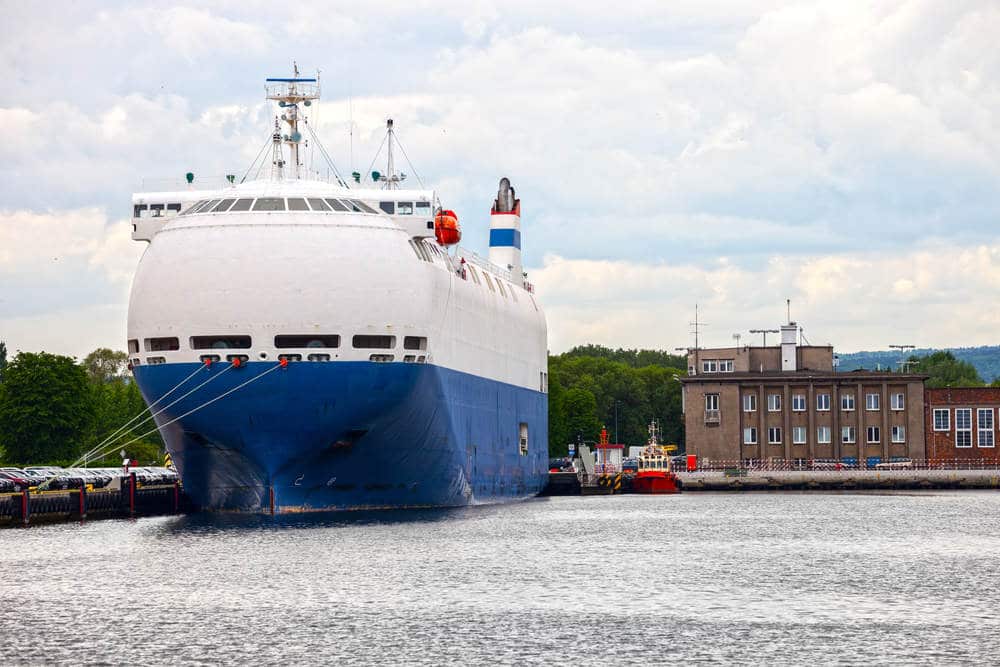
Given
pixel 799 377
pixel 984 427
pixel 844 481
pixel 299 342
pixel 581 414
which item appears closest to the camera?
pixel 299 342

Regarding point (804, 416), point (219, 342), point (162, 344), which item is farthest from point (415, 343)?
point (804, 416)

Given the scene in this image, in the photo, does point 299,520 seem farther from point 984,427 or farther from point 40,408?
point 984,427

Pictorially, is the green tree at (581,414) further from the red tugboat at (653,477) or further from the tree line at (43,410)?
the tree line at (43,410)

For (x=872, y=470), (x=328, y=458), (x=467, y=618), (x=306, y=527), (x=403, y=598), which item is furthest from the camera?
(x=872, y=470)

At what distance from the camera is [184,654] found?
31.7 metres

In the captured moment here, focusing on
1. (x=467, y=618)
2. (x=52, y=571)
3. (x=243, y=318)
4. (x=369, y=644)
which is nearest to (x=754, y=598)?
(x=467, y=618)

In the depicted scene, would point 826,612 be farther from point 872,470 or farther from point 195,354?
point 872,470

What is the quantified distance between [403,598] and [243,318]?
2100 centimetres

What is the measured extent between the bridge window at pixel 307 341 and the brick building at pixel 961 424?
71431mm

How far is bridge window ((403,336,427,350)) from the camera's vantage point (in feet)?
198

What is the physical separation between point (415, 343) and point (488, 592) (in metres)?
21.2

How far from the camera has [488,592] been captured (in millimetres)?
40562

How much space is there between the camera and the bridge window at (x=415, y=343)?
2377 inches

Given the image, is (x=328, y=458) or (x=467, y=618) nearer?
(x=467, y=618)
